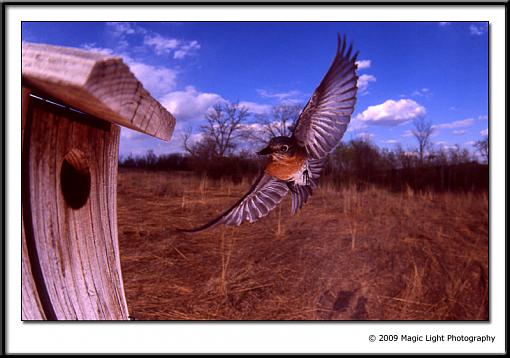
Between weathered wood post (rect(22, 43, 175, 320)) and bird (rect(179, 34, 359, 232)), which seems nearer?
weathered wood post (rect(22, 43, 175, 320))

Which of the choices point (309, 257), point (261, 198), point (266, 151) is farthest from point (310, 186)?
point (309, 257)

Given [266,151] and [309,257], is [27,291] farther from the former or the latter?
[309,257]

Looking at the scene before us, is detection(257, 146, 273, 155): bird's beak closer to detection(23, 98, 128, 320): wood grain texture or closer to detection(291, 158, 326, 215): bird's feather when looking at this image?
detection(291, 158, 326, 215): bird's feather

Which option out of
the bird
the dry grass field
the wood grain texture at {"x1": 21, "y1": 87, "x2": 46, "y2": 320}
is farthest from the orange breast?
the dry grass field

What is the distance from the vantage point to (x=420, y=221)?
511 centimetres

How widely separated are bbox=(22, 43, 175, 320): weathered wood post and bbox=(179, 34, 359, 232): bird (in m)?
0.26

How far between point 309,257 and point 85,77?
3.60 meters

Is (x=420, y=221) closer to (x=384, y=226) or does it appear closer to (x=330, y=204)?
(x=384, y=226)

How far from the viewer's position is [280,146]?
95 cm

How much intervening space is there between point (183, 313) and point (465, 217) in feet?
12.7

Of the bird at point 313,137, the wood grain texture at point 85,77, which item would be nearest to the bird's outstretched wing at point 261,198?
the bird at point 313,137

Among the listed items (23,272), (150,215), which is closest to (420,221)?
(150,215)

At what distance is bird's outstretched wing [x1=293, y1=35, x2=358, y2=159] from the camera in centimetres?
96

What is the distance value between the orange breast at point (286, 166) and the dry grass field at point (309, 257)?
1.22 m
